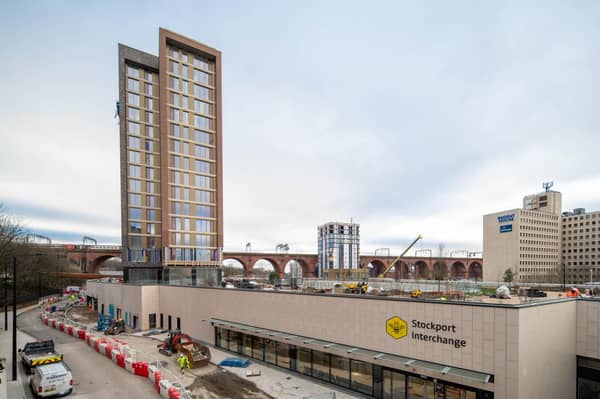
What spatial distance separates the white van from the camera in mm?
19172

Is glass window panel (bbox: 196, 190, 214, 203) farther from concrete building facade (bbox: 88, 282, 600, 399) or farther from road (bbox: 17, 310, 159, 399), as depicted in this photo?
concrete building facade (bbox: 88, 282, 600, 399)

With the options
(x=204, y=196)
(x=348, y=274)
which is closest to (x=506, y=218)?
(x=348, y=274)

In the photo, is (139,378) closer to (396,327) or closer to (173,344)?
(173,344)

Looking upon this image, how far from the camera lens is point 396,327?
1861 centimetres

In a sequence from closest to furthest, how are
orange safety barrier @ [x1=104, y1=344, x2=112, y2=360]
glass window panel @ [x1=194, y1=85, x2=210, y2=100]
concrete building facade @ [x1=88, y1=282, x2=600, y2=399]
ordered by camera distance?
concrete building facade @ [x1=88, y1=282, x2=600, y2=399]
orange safety barrier @ [x1=104, y1=344, x2=112, y2=360]
glass window panel @ [x1=194, y1=85, x2=210, y2=100]

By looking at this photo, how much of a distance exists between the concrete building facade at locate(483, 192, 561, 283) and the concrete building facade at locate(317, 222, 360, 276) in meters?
59.2

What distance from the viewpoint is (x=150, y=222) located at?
188 feet

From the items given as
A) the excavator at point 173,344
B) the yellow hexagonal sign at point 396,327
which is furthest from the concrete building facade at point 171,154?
the yellow hexagonal sign at point 396,327

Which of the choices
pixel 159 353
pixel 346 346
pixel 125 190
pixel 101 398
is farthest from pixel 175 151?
pixel 346 346

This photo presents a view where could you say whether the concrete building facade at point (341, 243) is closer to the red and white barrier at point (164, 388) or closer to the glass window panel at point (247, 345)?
the glass window panel at point (247, 345)

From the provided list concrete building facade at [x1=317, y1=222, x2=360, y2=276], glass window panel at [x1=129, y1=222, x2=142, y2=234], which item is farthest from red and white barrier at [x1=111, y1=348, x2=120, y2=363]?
concrete building facade at [x1=317, y1=222, x2=360, y2=276]

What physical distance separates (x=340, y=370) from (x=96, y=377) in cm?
1812

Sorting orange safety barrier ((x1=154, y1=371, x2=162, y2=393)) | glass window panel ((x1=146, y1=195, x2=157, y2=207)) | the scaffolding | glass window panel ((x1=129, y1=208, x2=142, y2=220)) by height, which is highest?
glass window panel ((x1=146, y1=195, x2=157, y2=207))

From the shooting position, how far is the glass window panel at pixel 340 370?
20.6 m
